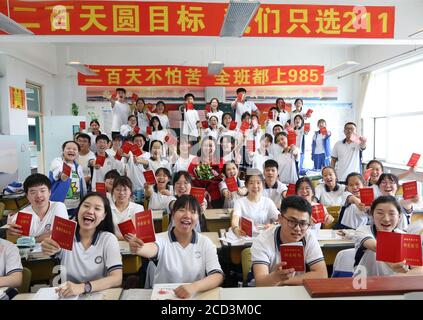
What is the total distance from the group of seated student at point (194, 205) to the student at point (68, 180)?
0.5 inches

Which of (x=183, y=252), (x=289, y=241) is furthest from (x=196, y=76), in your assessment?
(x=289, y=241)

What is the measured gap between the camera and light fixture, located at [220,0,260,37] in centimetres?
370

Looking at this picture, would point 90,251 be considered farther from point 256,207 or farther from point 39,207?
point 256,207

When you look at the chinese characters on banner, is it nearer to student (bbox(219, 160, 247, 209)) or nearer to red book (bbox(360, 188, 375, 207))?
student (bbox(219, 160, 247, 209))

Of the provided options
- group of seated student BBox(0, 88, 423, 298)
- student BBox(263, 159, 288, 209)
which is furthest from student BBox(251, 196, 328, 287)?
student BBox(263, 159, 288, 209)

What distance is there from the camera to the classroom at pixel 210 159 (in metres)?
2.03

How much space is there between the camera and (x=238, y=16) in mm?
4020

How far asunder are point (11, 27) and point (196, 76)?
4.48 meters

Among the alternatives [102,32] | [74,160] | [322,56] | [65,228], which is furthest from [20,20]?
[322,56]

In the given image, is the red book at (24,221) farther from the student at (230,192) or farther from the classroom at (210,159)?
the student at (230,192)

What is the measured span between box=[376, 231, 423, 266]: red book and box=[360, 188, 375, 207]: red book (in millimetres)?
1730

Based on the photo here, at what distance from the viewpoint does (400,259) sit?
1.60 metres
